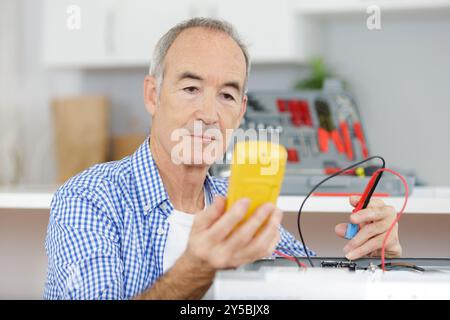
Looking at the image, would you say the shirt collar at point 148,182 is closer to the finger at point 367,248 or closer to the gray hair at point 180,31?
the gray hair at point 180,31

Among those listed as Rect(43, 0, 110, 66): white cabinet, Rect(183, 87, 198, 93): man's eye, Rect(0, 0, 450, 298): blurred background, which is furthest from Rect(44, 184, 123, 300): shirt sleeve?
Rect(43, 0, 110, 66): white cabinet

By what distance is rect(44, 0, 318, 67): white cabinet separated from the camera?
8.77 feet

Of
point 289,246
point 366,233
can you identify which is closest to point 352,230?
point 366,233

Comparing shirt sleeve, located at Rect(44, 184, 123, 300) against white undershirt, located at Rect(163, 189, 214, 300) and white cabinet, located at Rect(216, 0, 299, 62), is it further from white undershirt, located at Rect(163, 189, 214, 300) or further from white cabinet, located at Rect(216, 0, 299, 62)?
white cabinet, located at Rect(216, 0, 299, 62)

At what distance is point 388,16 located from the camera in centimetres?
271

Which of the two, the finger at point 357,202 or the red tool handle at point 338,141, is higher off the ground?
the finger at point 357,202

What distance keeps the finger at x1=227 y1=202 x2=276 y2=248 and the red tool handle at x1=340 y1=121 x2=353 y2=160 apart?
1.28 meters

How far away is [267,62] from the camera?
9.28ft

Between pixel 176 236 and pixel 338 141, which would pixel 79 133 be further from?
pixel 176 236

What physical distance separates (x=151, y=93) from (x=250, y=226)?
562 millimetres

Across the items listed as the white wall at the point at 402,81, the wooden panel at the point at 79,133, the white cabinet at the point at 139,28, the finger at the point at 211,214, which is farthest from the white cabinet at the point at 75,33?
the finger at the point at 211,214

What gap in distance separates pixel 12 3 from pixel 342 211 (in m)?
1.90

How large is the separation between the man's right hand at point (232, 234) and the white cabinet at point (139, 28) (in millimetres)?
1997

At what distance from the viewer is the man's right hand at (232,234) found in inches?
26.9
